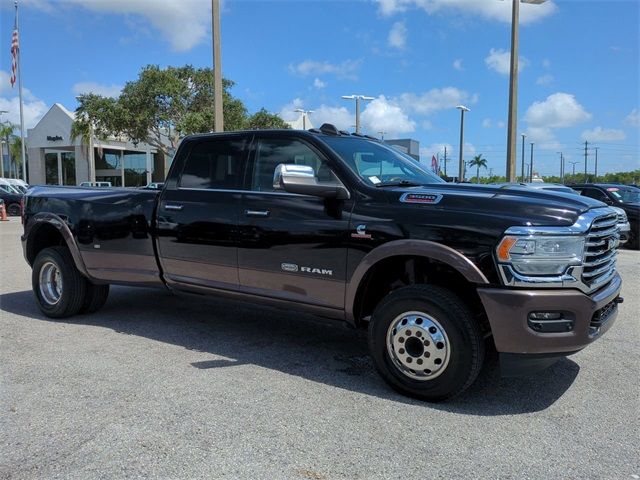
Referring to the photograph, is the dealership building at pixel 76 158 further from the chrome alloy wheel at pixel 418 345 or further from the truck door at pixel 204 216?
the chrome alloy wheel at pixel 418 345

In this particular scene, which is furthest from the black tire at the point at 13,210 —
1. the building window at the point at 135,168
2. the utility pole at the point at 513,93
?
the utility pole at the point at 513,93

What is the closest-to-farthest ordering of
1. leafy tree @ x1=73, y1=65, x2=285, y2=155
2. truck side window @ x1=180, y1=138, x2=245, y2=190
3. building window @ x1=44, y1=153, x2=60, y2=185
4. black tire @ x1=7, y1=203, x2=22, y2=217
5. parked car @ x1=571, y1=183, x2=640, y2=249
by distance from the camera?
1. truck side window @ x1=180, y1=138, x2=245, y2=190
2. parked car @ x1=571, y1=183, x2=640, y2=249
3. leafy tree @ x1=73, y1=65, x2=285, y2=155
4. black tire @ x1=7, y1=203, x2=22, y2=217
5. building window @ x1=44, y1=153, x2=60, y2=185

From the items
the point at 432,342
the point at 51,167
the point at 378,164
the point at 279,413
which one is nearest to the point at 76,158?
the point at 51,167

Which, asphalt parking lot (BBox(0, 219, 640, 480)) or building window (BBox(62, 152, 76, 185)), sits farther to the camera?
building window (BBox(62, 152, 76, 185))

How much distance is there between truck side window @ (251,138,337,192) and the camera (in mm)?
4520

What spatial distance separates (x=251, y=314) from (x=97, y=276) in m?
1.70

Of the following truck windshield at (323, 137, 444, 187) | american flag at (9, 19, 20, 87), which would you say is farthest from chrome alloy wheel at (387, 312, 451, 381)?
american flag at (9, 19, 20, 87)

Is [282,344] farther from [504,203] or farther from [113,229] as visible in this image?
[504,203]

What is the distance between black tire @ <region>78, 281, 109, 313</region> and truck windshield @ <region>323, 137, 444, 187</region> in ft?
11.1

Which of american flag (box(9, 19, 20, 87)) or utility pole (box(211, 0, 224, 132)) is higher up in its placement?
american flag (box(9, 19, 20, 87))

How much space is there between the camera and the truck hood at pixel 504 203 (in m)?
3.49

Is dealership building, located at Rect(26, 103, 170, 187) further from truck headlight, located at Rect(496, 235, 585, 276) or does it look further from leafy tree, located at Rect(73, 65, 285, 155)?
truck headlight, located at Rect(496, 235, 585, 276)

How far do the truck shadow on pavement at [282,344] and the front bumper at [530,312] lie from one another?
1.75 ft

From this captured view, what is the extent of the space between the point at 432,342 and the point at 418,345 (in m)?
0.12
